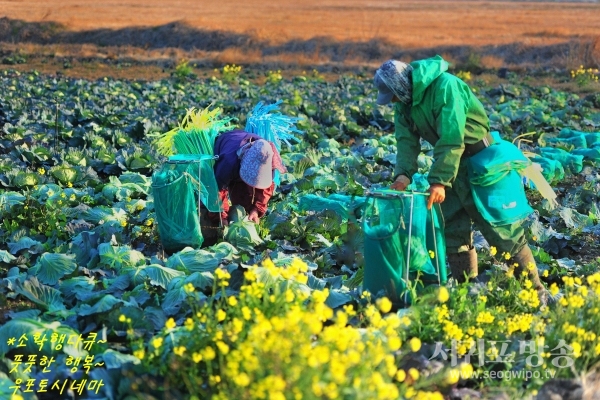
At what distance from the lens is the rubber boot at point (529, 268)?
14.6 ft

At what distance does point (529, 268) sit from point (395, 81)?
127 cm

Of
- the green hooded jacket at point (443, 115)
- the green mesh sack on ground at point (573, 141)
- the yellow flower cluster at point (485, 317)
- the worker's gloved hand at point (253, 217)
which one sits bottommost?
the green mesh sack on ground at point (573, 141)

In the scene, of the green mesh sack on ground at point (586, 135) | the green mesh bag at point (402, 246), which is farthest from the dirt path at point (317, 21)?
the green mesh bag at point (402, 246)

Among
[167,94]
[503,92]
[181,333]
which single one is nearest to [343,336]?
[181,333]

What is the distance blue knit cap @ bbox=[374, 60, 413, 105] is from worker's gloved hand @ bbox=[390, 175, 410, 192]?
0.47 metres

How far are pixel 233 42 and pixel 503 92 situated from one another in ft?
66.3

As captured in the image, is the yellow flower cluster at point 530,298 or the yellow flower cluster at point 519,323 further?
the yellow flower cluster at point 530,298

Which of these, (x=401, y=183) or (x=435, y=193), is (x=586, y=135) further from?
(x=435, y=193)

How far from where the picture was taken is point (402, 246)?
4141mm

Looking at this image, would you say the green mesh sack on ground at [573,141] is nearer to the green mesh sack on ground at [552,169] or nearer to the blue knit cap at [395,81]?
the green mesh sack on ground at [552,169]

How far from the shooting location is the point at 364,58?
101 ft

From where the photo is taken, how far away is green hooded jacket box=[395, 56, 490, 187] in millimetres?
4176

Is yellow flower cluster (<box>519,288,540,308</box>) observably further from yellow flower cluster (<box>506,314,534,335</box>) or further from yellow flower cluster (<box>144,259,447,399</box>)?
yellow flower cluster (<box>144,259,447,399</box>)

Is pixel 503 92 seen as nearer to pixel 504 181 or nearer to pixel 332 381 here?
pixel 504 181
